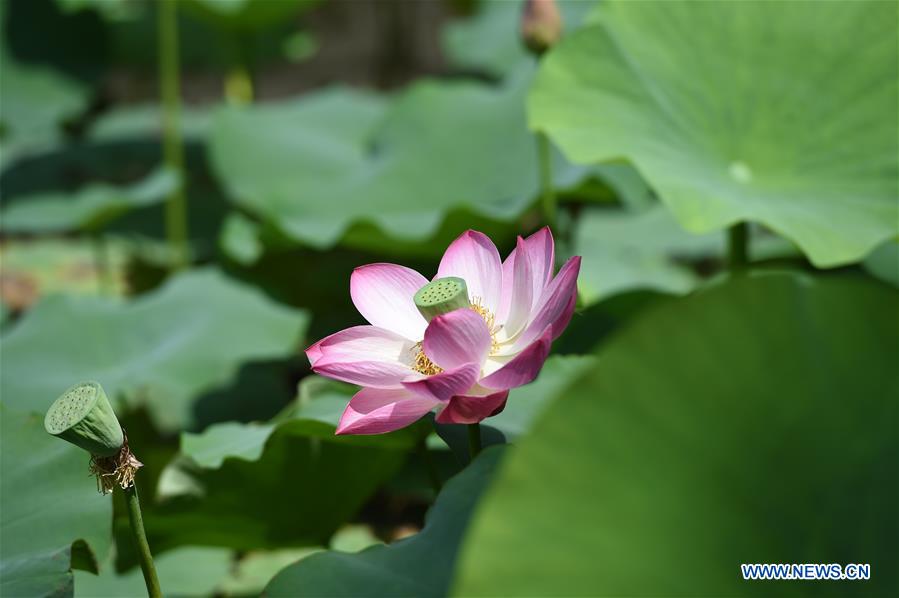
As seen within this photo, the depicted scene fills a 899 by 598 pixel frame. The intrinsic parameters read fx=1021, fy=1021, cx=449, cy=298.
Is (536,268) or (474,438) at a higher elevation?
(536,268)

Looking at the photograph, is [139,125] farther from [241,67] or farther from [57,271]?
[57,271]

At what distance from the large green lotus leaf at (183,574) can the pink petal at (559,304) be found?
56cm

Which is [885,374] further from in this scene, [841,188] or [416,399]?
[841,188]

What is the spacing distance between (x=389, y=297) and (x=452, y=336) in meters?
0.14

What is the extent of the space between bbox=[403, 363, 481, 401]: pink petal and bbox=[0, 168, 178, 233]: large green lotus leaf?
1.73m

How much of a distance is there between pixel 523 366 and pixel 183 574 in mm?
835

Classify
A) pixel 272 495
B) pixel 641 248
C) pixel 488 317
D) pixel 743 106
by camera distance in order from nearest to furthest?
1. pixel 488 317
2. pixel 272 495
3. pixel 743 106
4. pixel 641 248

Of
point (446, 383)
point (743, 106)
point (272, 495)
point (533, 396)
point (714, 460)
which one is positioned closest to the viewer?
point (714, 460)

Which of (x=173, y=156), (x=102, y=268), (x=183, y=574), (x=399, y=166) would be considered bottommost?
(x=102, y=268)

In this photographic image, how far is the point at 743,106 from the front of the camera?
1.24 meters

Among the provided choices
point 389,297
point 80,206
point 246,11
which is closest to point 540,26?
point 389,297

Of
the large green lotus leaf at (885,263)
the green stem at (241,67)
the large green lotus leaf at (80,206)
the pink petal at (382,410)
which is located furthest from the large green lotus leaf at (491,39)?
the pink petal at (382,410)

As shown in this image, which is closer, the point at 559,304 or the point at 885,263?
the point at 559,304

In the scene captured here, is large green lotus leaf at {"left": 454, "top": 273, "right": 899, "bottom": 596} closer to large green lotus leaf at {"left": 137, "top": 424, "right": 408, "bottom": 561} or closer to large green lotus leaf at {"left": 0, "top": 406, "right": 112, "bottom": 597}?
large green lotus leaf at {"left": 0, "top": 406, "right": 112, "bottom": 597}
